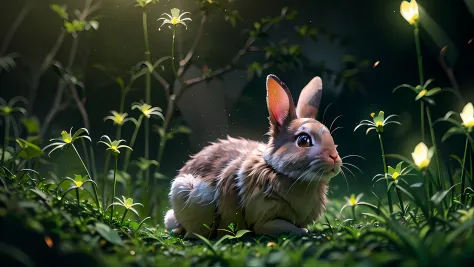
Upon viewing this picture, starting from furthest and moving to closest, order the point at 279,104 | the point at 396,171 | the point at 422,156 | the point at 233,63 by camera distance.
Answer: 1. the point at 233,63
2. the point at 279,104
3. the point at 396,171
4. the point at 422,156

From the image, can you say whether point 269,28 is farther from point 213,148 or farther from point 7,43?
point 7,43

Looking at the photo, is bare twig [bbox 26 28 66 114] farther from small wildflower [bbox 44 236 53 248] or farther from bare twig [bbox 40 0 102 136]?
small wildflower [bbox 44 236 53 248]

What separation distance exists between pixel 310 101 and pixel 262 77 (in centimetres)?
91

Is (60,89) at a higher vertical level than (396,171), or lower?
lower

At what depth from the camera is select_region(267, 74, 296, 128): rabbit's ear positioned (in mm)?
1804

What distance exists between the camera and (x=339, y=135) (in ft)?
8.42

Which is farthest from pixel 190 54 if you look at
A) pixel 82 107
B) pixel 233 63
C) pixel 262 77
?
pixel 82 107

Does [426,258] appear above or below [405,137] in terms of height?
below

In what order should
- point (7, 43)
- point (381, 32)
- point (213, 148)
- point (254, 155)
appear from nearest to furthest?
1. point (254, 155)
2. point (213, 148)
3. point (7, 43)
4. point (381, 32)

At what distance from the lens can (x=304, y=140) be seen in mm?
1721

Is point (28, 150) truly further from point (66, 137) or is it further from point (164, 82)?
point (164, 82)

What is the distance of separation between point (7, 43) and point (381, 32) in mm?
2376

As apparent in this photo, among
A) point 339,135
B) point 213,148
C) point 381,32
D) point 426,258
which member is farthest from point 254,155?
point 381,32

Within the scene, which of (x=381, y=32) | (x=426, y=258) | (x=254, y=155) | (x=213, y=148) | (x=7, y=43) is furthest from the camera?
(x=381, y=32)
